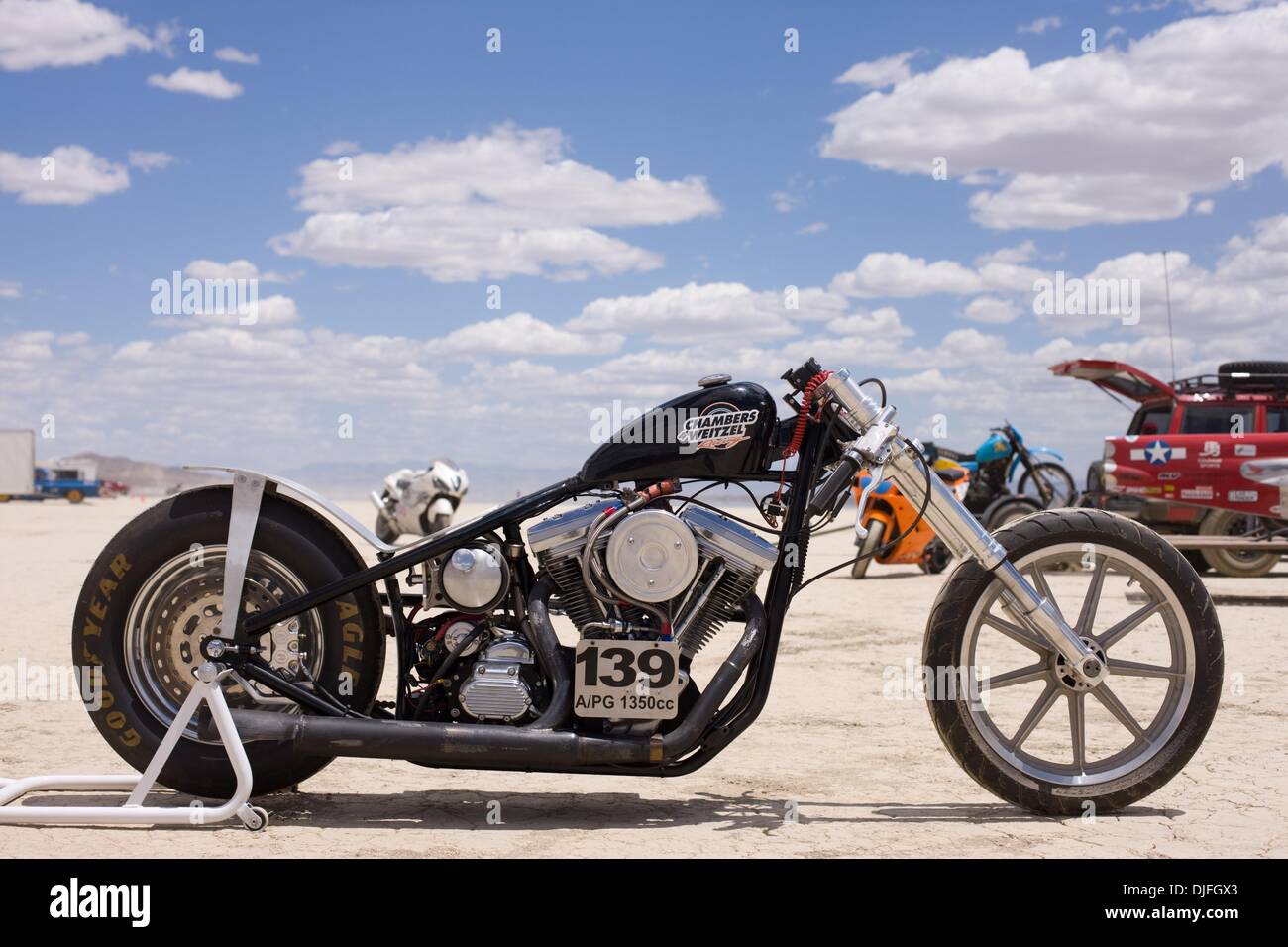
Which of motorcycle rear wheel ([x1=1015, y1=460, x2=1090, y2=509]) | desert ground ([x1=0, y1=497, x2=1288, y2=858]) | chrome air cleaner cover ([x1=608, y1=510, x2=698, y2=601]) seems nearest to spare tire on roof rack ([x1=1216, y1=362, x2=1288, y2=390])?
motorcycle rear wheel ([x1=1015, y1=460, x2=1090, y2=509])

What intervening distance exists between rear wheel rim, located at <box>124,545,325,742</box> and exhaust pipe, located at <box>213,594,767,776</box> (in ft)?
0.89

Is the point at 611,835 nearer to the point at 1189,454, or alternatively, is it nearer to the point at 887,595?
the point at 887,595

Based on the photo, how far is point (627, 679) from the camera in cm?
469

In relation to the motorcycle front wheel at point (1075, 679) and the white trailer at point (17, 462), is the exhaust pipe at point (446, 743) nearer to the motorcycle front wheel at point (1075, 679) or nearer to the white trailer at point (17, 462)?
the motorcycle front wheel at point (1075, 679)

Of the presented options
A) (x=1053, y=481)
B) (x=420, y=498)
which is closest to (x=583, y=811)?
(x=420, y=498)

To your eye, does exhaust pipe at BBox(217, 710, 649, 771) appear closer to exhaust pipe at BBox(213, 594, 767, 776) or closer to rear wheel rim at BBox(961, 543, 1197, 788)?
exhaust pipe at BBox(213, 594, 767, 776)

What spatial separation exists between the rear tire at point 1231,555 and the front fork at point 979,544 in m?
11.1

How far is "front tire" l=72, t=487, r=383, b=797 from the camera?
16.0ft

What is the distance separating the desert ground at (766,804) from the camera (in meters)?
4.46

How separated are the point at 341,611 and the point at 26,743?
2.25 metres

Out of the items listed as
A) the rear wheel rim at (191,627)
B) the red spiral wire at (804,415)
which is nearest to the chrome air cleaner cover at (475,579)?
the rear wheel rim at (191,627)
